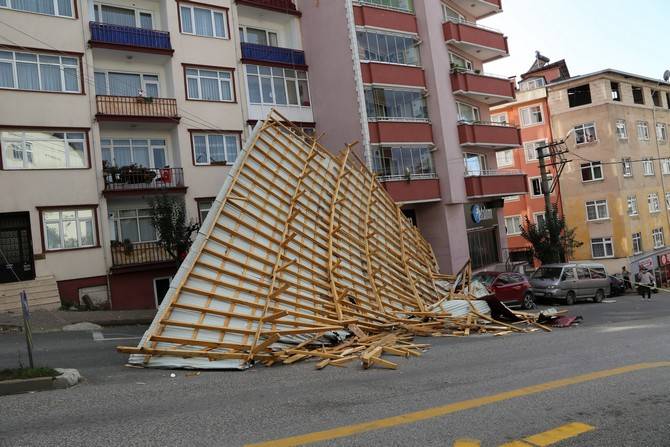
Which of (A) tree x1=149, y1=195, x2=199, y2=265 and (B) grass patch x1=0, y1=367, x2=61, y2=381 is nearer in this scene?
(B) grass patch x1=0, y1=367, x2=61, y2=381

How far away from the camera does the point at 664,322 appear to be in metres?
15.8

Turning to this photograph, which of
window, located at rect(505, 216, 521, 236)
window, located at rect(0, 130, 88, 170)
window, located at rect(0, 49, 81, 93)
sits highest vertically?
window, located at rect(0, 49, 81, 93)

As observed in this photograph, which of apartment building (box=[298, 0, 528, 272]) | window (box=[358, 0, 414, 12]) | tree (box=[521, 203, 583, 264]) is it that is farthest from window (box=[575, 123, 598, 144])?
window (box=[358, 0, 414, 12])

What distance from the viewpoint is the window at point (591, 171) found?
41.2 meters

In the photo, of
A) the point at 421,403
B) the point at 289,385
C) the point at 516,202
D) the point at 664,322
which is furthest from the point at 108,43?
the point at 516,202

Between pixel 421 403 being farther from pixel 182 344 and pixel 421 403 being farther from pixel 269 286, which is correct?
pixel 269 286

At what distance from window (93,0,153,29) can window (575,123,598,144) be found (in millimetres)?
32108

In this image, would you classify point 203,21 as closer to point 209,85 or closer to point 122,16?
point 209,85

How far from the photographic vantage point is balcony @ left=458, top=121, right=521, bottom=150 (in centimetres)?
2914

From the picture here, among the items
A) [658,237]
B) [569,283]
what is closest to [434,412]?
[569,283]

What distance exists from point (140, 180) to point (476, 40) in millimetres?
19944

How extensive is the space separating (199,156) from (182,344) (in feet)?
51.6

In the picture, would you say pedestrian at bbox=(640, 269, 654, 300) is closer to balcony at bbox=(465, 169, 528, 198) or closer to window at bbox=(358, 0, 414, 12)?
balcony at bbox=(465, 169, 528, 198)

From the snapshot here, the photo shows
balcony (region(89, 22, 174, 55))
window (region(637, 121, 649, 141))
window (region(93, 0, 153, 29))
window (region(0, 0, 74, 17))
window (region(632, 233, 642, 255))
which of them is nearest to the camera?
window (region(0, 0, 74, 17))
